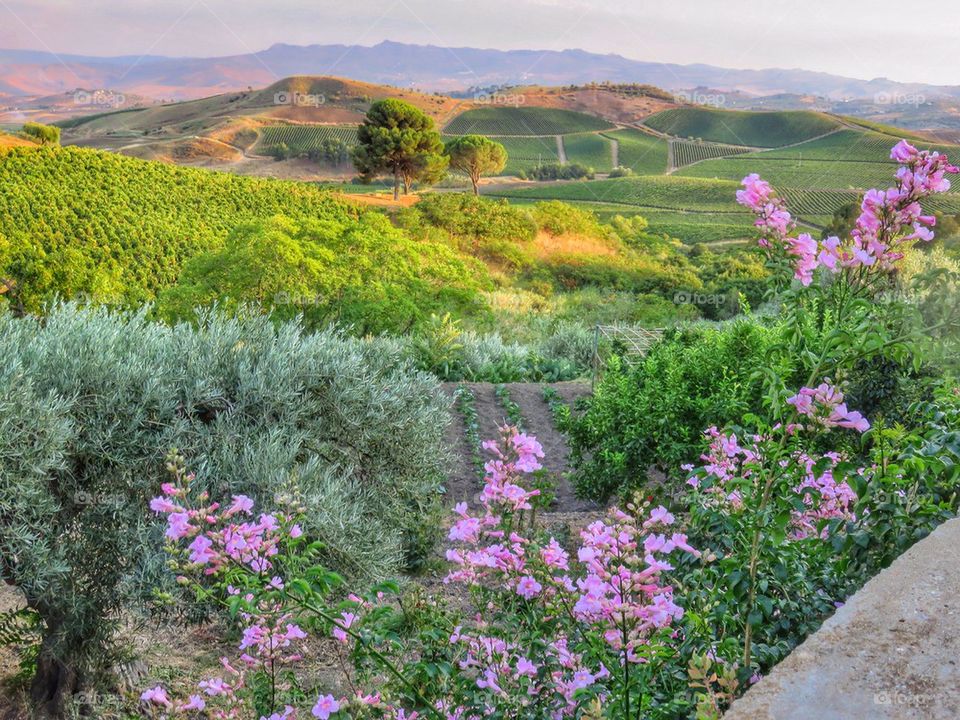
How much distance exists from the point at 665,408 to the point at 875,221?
429cm

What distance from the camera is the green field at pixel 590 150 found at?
71.6m

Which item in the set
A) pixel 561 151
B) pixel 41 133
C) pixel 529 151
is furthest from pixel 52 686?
pixel 529 151

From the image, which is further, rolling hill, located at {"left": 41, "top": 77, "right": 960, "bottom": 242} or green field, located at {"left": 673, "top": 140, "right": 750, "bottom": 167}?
green field, located at {"left": 673, "top": 140, "right": 750, "bottom": 167}

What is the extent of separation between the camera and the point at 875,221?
7.35 ft

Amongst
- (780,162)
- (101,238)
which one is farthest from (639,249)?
(101,238)

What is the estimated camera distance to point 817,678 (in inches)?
64.9

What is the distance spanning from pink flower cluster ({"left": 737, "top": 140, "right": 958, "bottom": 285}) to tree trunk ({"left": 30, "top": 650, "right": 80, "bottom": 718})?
386 centimetres

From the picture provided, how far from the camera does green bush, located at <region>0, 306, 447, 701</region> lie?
3.47m

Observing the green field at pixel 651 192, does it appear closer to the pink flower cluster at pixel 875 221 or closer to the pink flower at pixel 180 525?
the pink flower cluster at pixel 875 221

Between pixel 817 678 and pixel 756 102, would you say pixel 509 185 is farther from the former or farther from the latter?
pixel 817 678

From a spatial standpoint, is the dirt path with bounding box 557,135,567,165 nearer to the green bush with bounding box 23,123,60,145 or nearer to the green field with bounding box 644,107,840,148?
the green field with bounding box 644,107,840,148

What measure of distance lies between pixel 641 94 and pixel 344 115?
3101 centimetres

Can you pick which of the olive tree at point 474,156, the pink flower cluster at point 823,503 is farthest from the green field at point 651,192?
the pink flower cluster at point 823,503

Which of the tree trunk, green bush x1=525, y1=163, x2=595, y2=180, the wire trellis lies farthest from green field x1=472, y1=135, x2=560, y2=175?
the tree trunk
